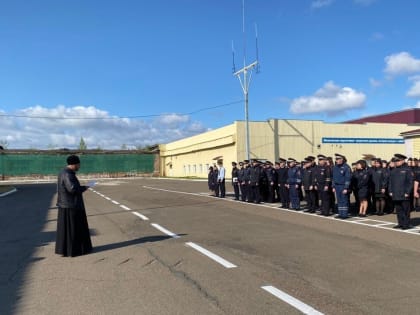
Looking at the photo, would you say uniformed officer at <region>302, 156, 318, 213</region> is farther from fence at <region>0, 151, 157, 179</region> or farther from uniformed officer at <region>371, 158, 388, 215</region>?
fence at <region>0, 151, 157, 179</region>

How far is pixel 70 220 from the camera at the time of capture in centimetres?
777

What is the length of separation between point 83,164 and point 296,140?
35438 mm

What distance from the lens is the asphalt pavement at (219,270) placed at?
4.90 m

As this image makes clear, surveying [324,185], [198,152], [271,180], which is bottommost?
[324,185]

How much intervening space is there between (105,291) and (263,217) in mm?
8145

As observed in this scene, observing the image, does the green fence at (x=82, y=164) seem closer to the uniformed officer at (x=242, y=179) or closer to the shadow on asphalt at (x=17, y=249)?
the uniformed officer at (x=242, y=179)

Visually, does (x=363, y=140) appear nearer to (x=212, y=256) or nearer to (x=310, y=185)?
(x=310, y=185)

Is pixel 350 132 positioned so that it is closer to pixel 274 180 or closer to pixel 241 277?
pixel 274 180

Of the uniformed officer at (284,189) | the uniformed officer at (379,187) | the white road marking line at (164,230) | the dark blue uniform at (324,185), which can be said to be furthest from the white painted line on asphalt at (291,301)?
the uniformed officer at (284,189)

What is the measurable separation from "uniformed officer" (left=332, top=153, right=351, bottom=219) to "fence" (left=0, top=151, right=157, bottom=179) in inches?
2222

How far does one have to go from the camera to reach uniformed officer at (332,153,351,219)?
1258 centimetres

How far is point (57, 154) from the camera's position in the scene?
65625 millimetres

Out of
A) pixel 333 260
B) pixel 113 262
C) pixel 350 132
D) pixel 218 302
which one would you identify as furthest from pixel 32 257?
pixel 350 132

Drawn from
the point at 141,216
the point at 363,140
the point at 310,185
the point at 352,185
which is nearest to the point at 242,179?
the point at 310,185
